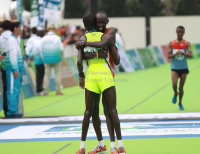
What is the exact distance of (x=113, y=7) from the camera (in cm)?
4638

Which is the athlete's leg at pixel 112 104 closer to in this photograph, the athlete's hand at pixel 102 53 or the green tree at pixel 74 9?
the athlete's hand at pixel 102 53

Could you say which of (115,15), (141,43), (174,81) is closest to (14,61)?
(174,81)

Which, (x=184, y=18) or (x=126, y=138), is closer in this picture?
(x=126, y=138)

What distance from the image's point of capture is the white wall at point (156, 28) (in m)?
40.3

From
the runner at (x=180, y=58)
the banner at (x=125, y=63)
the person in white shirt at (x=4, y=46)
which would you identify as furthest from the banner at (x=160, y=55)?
the person in white shirt at (x=4, y=46)

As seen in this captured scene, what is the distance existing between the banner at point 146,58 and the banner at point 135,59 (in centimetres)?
49

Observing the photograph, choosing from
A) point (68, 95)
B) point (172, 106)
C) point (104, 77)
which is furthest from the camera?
point (68, 95)

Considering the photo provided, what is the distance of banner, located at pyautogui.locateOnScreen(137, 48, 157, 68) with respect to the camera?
89.2 feet

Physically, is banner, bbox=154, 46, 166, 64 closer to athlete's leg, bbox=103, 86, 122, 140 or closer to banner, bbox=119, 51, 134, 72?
banner, bbox=119, 51, 134, 72

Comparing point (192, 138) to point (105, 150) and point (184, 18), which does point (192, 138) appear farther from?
point (184, 18)

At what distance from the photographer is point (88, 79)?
22.4 ft

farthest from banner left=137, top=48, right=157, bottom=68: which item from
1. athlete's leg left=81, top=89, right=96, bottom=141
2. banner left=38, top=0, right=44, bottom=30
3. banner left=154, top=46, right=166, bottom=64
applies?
athlete's leg left=81, top=89, right=96, bottom=141

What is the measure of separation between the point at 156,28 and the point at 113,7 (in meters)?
6.72

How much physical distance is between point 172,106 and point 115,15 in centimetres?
3471
